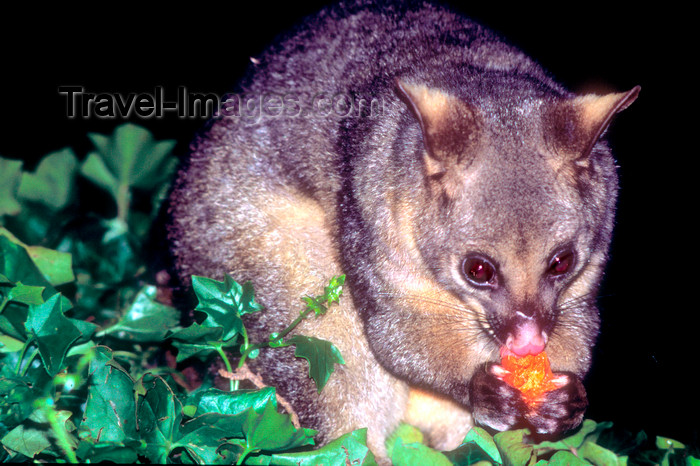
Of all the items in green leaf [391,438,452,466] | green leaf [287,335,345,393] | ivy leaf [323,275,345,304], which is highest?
ivy leaf [323,275,345,304]

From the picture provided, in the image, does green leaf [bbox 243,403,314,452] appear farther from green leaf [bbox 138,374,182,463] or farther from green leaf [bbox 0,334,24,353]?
green leaf [bbox 0,334,24,353]

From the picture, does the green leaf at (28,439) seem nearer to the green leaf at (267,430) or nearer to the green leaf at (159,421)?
the green leaf at (159,421)

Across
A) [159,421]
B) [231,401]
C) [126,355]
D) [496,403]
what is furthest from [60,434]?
[496,403]

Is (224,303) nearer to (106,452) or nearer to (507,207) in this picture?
(106,452)

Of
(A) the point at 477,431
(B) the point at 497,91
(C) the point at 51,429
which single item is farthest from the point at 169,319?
(B) the point at 497,91

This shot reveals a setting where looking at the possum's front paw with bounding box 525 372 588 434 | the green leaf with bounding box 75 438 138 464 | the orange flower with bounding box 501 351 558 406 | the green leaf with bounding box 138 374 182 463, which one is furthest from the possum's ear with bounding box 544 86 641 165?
the green leaf with bounding box 75 438 138 464
